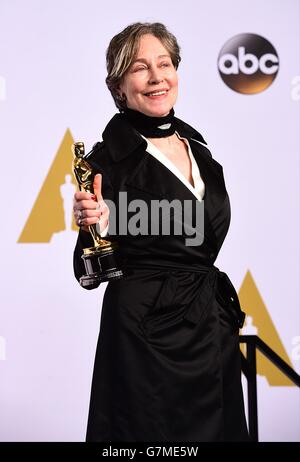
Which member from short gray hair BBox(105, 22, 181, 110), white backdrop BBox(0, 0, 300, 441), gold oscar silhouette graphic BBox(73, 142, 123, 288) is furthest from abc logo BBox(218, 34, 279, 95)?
gold oscar silhouette graphic BBox(73, 142, 123, 288)

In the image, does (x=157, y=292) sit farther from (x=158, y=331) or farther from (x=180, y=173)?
(x=180, y=173)

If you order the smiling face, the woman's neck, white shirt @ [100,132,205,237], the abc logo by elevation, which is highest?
the abc logo

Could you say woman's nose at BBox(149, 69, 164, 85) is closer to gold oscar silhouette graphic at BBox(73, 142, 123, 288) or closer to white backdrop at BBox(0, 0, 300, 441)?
gold oscar silhouette graphic at BBox(73, 142, 123, 288)

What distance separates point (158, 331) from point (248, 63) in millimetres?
2024

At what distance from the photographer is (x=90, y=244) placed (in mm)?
1823

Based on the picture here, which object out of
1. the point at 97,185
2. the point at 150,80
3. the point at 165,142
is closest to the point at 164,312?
the point at 97,185

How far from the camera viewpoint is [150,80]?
6.22ft

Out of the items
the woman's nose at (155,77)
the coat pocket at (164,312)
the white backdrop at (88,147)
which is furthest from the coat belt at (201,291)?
the white backdrop at (88,147)

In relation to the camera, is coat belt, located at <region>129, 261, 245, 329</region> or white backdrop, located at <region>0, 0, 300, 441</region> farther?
white backdrop, located at <region>0, 0, 300, 441</region>

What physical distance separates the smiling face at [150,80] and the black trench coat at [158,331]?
8 centimetres

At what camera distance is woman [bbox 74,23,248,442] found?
177 centimetres

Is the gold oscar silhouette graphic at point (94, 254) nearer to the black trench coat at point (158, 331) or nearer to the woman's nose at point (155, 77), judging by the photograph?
the black trench coat at point (158, 331)
